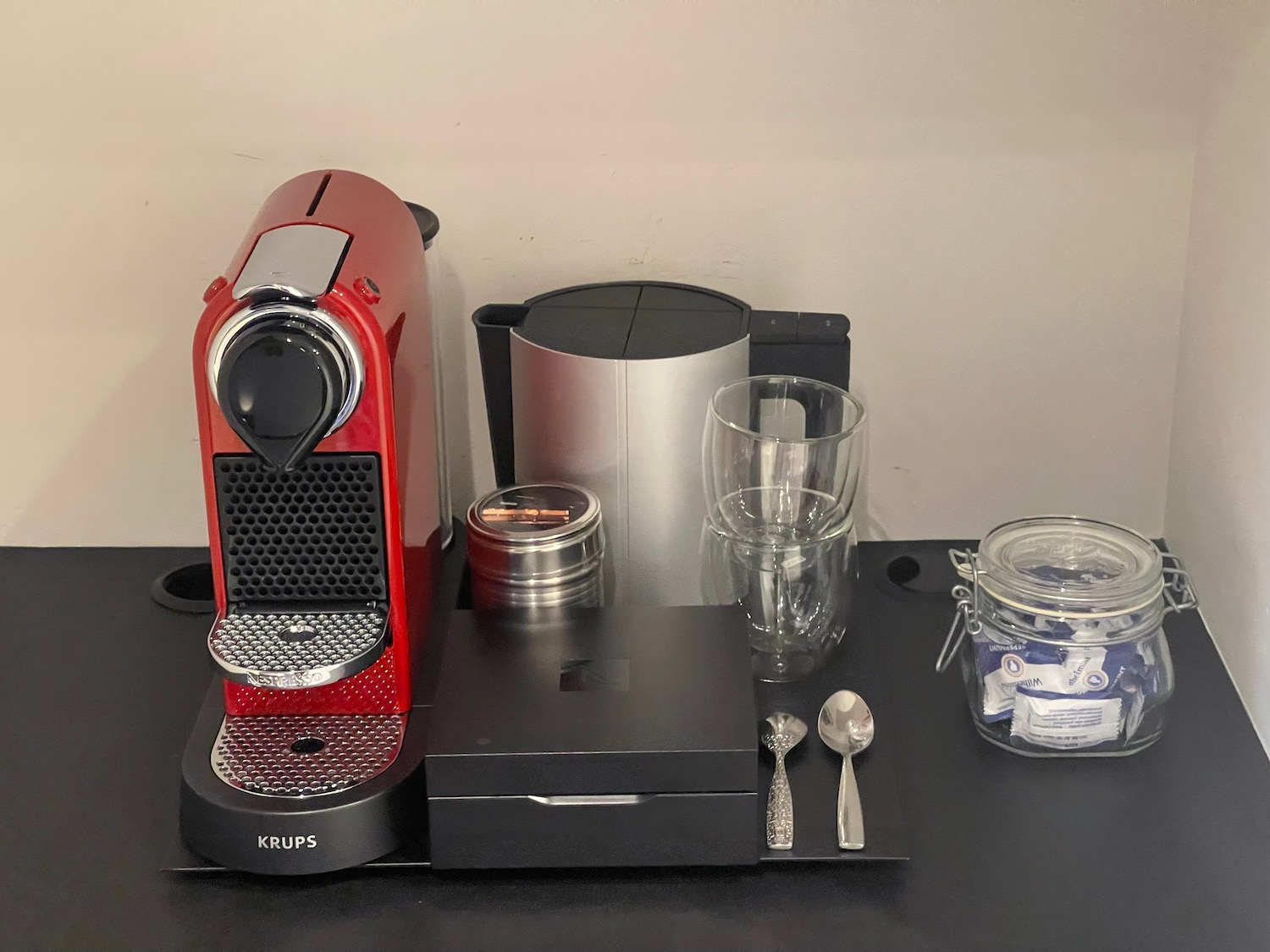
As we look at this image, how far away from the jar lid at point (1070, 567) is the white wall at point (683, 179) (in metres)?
0.24

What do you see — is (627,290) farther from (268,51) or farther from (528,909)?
(528,909)

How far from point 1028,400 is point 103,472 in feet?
2.69

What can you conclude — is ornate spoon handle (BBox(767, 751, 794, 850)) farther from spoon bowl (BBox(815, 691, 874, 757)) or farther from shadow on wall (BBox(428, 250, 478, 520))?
shadow on wall (BBox(428, 250, 478, 520))

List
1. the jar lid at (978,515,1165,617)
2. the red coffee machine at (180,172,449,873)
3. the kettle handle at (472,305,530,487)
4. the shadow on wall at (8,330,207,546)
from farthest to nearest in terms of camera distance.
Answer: the shadow on wall at (8,330,207,546) < the kettle handle at (472,305,530,487) < the jar lid at (978,515,1165,617) < the red coffee machine at (180,172,449,873)

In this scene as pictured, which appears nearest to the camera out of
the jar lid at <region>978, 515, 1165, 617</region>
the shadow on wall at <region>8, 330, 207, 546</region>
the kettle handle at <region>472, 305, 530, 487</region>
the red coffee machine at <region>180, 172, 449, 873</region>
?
the red coffee machine at <region>180, 172, 449, 873</region>

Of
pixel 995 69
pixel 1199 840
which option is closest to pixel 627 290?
pixel 995 69

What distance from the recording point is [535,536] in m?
0.90

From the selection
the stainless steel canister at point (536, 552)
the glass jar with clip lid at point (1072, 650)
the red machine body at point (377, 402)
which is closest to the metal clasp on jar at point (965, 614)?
the glass jar with clip lid at point (1072, 650)

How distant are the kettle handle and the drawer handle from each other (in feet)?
1.14

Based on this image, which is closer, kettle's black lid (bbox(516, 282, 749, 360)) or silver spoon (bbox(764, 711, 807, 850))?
A: silver spoon (bbox(764, 711, 807, 850))

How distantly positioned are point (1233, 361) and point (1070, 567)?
202mm

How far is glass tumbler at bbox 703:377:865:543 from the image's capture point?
3.10 ft

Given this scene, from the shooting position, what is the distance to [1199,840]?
836 mm

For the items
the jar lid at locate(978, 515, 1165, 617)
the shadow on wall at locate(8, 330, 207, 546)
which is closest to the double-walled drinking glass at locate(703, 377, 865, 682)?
the jar lid at locate(978, 515, 1165, 617)
